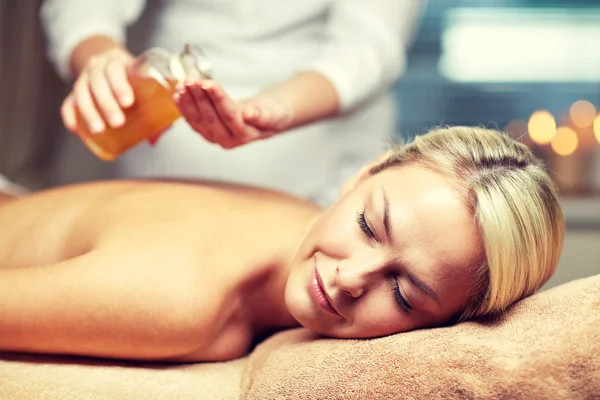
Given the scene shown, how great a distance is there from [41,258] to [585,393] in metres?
0.81

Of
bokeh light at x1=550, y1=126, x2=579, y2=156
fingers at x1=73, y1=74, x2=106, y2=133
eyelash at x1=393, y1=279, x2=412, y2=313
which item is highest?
fingers at x1=73, y1=74, x2=106, y2=133

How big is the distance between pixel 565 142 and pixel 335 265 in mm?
1830

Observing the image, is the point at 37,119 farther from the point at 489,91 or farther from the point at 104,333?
the point at 489,91

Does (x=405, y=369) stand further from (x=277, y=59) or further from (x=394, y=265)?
(x=277, y=59)

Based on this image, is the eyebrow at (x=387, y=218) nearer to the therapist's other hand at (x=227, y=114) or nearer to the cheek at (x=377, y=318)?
the cheek at (x=377, y=318)

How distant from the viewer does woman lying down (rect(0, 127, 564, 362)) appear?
926 millimetres

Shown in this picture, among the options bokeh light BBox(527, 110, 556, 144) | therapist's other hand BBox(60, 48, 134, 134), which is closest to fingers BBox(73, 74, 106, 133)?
Result: therapist's other hand BBox(60, 48, 134, 134)

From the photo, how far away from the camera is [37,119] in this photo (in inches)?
77.8

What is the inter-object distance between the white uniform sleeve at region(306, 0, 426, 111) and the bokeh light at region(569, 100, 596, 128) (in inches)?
45.7

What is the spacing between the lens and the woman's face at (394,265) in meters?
0.92

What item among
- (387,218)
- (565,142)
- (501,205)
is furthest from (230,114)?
(565,142)

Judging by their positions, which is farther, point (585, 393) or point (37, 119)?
point (37, 119)

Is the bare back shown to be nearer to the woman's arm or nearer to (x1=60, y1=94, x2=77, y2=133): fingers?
the woman's arm

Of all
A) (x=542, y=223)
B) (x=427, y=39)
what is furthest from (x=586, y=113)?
(x=542, y=223)
